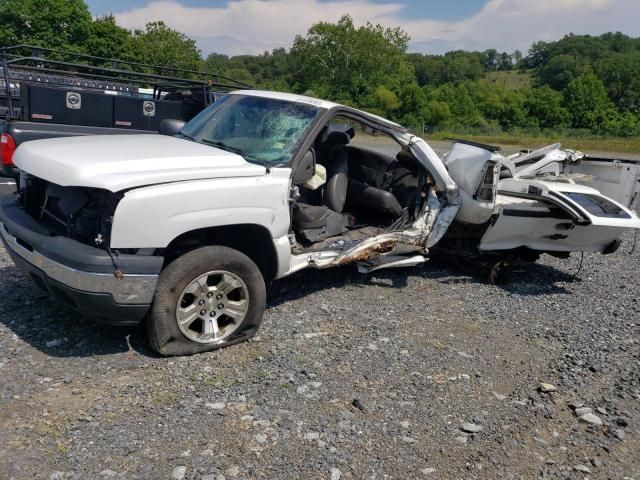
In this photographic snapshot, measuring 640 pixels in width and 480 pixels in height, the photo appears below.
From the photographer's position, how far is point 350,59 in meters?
80.9

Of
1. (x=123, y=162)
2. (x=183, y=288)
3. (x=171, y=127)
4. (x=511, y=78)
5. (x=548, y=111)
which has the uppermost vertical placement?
(x=511, y=78)

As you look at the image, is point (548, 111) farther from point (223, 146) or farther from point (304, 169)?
point (223, 146)

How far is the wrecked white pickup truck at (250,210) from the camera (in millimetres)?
3590

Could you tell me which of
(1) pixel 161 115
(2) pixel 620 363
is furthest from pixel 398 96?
(2) pixel 620 363

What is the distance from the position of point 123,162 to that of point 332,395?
6.73ft

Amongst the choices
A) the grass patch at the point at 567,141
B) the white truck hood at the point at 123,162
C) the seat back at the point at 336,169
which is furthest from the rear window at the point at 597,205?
the grass patch at the point at 567,141

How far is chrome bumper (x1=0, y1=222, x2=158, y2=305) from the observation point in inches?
136

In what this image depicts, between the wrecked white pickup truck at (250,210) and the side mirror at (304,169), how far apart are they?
15 millimetres

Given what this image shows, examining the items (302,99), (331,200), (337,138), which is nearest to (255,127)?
Result: (302,99)

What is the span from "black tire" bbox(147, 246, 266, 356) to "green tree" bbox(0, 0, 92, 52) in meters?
52.7

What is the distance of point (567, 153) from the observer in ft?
23.5

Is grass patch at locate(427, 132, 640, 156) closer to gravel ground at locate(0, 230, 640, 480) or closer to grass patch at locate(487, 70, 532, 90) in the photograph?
gravel ground at locate(0, 230, 640, 480)

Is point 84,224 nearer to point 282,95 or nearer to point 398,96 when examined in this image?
point 282,95

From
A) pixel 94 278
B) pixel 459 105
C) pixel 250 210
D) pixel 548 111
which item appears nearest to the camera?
pixel 94 278
